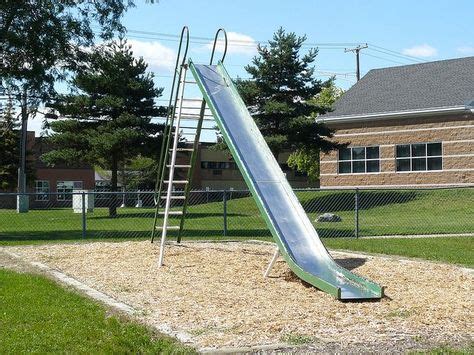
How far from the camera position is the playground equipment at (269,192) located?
30.9 feet

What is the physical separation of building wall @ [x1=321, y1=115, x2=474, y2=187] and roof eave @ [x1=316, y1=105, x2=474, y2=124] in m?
0.38

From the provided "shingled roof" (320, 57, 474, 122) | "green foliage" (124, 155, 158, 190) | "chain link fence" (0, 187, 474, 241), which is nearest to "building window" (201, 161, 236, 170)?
"green foliage" (124, 155, 158, 190)

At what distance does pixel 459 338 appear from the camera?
701 centimetres

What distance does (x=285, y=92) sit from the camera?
3822cm

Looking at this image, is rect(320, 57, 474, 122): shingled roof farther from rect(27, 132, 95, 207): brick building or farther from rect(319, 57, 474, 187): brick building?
rect(27, 132, 95, 207): brick building

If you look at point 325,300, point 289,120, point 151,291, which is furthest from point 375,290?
point 289,120

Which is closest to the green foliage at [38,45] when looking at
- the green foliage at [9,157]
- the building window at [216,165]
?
the green foliage at [9,157]

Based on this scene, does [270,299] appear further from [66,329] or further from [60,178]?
[60,178]

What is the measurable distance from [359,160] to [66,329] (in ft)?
117

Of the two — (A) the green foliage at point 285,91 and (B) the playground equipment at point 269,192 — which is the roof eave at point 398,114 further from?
(B) the playground equipment at point 269,192

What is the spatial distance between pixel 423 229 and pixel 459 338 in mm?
16736

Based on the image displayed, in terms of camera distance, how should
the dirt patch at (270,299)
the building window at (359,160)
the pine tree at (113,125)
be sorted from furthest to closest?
the building window at (359,160) < the pine tree at (113,125) < the dirt patch at (270,299)

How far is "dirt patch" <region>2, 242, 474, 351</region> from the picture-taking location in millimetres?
7008

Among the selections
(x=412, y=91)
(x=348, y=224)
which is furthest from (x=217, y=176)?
(x=348, y=224)
